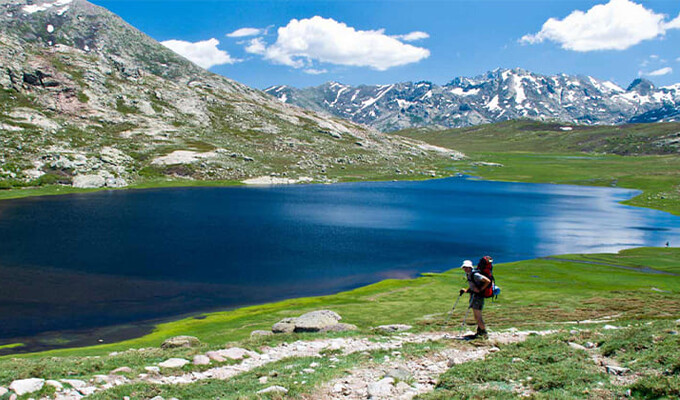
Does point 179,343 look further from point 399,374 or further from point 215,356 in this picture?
point 399,374

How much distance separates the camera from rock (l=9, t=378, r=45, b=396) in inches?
597

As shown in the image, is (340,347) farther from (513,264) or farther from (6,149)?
(6,149)

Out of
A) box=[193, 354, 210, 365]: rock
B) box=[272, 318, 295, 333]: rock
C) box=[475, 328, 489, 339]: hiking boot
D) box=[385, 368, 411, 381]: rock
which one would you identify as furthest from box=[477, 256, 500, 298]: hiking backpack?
box=[193, 354, 210, 365]: rock

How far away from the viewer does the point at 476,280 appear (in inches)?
826

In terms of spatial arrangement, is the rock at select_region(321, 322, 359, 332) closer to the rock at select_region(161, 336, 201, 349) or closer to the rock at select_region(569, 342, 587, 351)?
the rock at select_region(161, 336, 201, 349)

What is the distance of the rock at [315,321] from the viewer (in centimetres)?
2767

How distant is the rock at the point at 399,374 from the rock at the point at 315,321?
36.9 feet

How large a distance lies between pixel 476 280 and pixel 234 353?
12430mm

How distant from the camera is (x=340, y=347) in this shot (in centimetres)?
2245

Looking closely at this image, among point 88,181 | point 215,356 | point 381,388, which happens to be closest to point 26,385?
point 215,356

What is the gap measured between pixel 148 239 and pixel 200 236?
26.7 feet

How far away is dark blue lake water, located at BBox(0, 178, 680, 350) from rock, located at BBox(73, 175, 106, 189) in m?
12.6

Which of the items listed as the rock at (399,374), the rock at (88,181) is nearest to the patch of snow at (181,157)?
the rock at (88,181)

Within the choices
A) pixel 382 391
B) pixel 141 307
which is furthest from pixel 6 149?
pixel 382 391
